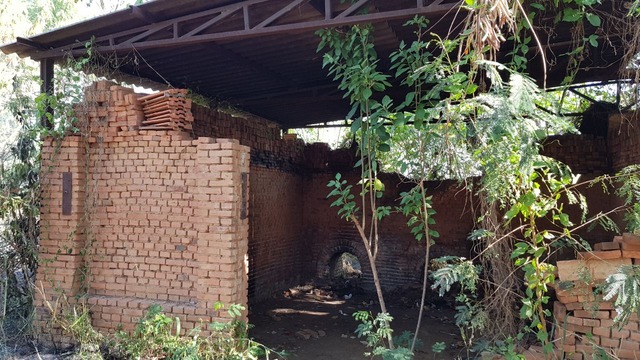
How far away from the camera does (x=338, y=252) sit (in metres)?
11.8

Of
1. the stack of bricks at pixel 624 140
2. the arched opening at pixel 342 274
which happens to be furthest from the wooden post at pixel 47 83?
the stack of bricks at pixel 624 140

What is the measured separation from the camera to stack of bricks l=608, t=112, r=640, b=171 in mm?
7145

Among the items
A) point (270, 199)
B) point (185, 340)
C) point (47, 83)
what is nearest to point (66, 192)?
point (47, 83)

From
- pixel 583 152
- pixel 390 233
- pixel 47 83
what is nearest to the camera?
pixel 47 83

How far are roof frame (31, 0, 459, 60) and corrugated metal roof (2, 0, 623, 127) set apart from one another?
13 mm

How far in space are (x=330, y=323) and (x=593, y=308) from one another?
190 inches

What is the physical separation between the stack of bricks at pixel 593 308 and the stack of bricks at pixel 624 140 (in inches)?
112

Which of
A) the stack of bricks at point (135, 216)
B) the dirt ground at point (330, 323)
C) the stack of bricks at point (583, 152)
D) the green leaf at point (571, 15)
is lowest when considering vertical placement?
the dirt ground at point (330, 323)

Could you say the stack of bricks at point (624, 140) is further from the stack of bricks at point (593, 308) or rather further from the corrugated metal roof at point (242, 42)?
the stack of bricks at point (593, 308)

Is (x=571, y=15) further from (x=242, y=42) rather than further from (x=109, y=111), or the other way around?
(x=109, y=111)

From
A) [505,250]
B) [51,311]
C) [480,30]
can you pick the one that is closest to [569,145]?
[505,250]

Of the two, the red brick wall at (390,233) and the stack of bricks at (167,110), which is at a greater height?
the stack of bricks at (167,110)

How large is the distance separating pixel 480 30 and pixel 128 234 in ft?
15.2

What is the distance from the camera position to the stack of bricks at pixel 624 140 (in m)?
7.14
